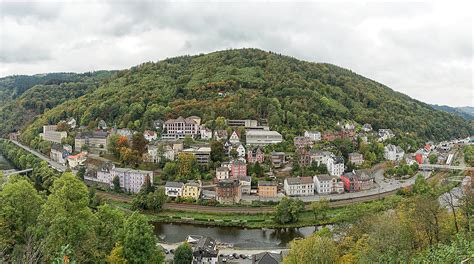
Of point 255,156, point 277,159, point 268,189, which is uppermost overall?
point 255,156

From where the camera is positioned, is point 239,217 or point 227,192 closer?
point 239,217

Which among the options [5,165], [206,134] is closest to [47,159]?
[5,165]

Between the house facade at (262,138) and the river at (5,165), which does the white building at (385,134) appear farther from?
the river at (5,165)

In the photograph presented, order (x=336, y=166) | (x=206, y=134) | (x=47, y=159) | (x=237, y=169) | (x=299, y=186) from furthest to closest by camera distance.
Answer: (x=206, y=134), (x=47, y=159), (x=336, y=166), (x=237, y=169), (x=299, y=186)

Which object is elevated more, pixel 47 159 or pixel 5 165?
pixel 47 159

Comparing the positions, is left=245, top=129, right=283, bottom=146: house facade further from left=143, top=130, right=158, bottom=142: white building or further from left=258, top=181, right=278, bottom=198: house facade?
left=143, top=130, right=158, bottom=142: white building

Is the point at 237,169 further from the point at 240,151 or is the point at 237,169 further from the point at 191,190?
the point at 191,190

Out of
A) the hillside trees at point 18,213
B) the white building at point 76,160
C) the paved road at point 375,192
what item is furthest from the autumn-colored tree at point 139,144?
the hillside trees at point 18,213

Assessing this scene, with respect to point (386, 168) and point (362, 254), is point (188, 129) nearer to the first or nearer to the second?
point (386, 168)
